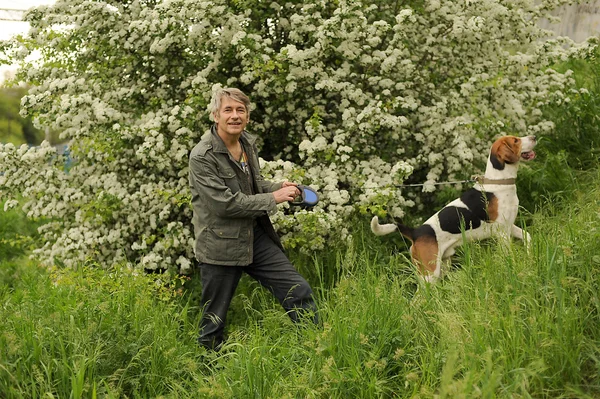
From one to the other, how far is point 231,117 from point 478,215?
7.18ft

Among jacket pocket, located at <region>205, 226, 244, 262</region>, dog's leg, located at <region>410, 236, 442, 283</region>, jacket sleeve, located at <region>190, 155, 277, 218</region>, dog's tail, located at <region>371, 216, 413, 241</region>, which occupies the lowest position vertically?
dog's leg, located at <region>410, 236, 442, 283</region>

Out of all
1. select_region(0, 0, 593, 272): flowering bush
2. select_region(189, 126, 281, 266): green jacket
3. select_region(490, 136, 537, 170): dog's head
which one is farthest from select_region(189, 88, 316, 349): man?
select_region(490, 136, 537, 170): dog's head

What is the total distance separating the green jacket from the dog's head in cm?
205

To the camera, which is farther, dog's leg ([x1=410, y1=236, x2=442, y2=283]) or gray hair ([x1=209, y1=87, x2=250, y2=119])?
dog's leg ([x1=410, y1=236, x2=442, y2=283])

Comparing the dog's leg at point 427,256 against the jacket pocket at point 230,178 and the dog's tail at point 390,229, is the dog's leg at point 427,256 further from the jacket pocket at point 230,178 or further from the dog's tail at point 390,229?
the jacket pocket at point 230,178

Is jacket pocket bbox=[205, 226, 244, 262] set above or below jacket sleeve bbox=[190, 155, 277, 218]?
below

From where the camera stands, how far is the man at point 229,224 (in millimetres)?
5121

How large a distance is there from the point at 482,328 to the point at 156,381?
211 centimetres

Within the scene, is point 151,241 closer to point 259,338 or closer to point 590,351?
point 259,338

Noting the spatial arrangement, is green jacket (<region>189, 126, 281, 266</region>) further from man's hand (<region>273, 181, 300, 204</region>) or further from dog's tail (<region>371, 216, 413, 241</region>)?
dog's tail (<region>371, 216, 413, 241</region>)

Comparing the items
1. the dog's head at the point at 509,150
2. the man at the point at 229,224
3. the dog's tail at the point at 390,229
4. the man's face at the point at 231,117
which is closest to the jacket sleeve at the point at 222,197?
the man at the point at 229,224

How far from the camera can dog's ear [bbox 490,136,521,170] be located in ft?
19.6

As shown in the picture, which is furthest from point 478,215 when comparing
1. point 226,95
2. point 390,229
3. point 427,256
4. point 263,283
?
point 226,95

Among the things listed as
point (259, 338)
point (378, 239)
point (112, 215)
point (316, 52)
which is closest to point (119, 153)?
point (112, 215)
